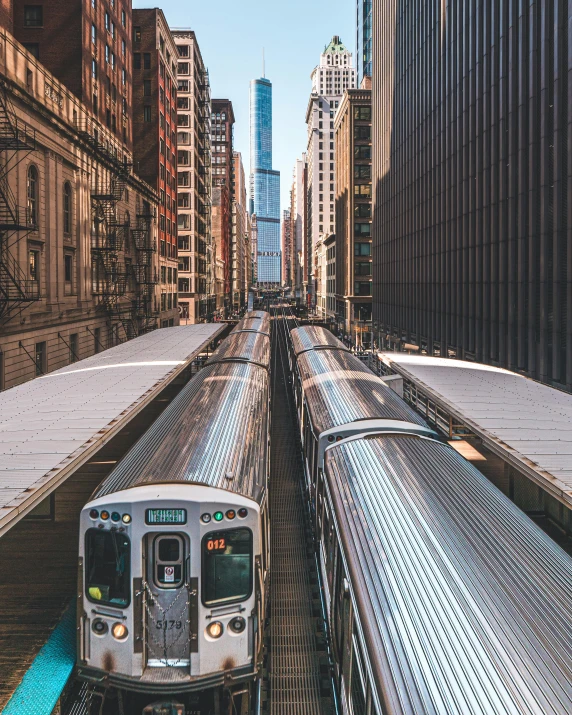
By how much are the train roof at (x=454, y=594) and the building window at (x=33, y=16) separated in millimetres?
40178

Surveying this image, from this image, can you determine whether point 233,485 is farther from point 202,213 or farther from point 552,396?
point 202,213

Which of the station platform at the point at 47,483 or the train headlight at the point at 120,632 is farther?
the station platform at the point at 47,483

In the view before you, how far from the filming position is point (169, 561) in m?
8.52

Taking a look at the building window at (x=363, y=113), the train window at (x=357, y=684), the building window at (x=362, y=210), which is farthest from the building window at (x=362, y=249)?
the train window at (x=357, y=684)

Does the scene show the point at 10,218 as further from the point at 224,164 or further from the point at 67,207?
the point at 224,164

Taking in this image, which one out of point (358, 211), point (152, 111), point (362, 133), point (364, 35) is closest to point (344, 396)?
point (152, 111)

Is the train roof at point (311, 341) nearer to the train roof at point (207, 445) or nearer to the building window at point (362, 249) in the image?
the train roof at point (207, 445)

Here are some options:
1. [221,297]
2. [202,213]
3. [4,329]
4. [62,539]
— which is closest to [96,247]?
[4,329]

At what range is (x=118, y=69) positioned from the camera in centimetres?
4791

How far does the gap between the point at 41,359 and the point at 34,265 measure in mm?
4854

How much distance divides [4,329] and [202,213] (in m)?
72.5

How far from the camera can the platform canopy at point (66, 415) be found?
10156 millimetres

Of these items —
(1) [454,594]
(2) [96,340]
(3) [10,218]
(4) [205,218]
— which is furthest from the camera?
(4) [205,218]

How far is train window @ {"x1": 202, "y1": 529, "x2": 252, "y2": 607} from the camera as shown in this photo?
855cm
